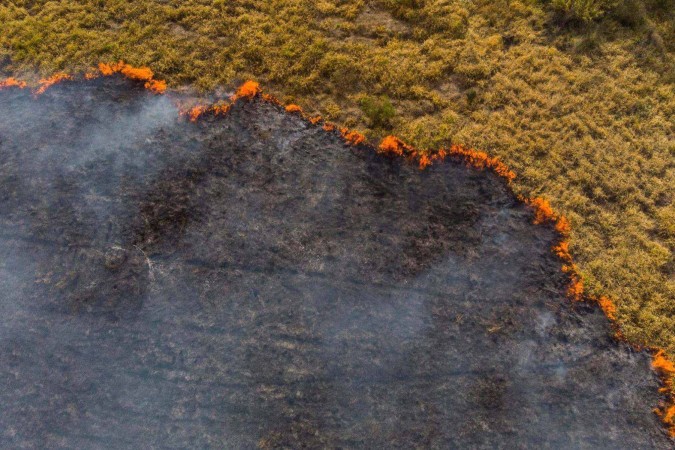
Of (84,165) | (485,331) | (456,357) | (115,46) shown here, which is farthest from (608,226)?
(115,46)

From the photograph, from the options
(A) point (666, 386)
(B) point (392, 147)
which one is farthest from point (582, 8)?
(A) point (666, 386)

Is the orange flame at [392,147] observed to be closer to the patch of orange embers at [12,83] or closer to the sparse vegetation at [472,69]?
the sparse vegetation at [472,69]

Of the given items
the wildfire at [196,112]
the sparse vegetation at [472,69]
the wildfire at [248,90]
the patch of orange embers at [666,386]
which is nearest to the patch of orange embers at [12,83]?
the sparse vegetation at [472,69]

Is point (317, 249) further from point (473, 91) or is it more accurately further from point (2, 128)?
point (2, 128)

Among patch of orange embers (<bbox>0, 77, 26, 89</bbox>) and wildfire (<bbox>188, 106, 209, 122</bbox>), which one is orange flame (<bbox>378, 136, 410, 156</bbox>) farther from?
patch of orange embers (<bbox>0, 77, 26, 89</bbox>)

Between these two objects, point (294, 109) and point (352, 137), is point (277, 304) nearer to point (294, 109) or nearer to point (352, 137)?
point (352, 137)

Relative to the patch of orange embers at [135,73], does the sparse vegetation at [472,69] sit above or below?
above

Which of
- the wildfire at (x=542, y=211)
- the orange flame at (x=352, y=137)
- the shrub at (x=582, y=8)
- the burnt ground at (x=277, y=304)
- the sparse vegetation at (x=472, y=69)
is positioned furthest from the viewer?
the shrub at (x=582, y=8)
